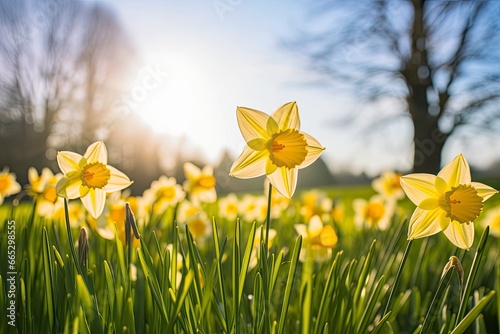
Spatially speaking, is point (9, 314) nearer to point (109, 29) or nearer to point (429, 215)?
point (429, 215)

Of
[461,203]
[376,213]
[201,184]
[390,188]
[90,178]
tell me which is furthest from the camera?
[390,188]

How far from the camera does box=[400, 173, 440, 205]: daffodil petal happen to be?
79 centimetres

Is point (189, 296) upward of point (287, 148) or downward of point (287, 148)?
downward

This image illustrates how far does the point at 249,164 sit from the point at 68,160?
40cm

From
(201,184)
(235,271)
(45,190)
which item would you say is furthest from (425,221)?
(45,190)

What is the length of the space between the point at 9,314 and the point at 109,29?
316 inches

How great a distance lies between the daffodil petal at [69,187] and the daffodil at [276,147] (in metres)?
0.36

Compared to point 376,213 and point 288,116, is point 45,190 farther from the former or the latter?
point 376,213

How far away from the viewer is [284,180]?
808 mm

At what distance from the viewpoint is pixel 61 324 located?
0.95 meters

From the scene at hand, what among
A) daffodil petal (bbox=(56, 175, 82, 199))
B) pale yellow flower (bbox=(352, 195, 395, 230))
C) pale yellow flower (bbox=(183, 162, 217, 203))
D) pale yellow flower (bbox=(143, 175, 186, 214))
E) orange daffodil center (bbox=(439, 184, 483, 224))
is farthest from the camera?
pale yellow flower (bbox=(352, 195, 395, 230))

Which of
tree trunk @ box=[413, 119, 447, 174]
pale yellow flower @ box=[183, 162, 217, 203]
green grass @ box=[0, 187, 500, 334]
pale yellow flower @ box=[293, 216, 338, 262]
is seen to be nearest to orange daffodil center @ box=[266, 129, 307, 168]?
green grass @ box=[0, 187, 500, 334]

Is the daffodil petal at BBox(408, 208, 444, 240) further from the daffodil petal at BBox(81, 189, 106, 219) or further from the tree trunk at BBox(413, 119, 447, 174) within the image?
the tree trunk at BBox(413, 119, 447, 174)

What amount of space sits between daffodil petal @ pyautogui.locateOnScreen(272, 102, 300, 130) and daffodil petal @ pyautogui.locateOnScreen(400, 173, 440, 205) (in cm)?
23
